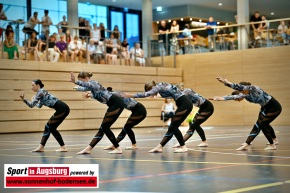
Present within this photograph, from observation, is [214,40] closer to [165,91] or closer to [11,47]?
[11,47]

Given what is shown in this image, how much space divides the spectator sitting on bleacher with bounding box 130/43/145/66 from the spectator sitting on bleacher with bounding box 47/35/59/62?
16.4ft

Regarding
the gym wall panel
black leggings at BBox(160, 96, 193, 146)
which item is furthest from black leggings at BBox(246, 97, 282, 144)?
the gym wall panel

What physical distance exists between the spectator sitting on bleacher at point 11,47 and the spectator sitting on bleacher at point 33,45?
56 centimetres

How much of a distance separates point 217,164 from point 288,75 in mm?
19602

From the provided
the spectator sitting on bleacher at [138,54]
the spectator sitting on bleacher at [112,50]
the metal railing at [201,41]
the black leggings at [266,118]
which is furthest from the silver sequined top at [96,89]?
the spectator sitting on bleacher at [138,54]

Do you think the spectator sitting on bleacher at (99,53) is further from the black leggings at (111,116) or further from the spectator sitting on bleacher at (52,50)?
the black leggings at (111,116)

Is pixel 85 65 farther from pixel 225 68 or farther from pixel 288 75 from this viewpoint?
pixel 288 75

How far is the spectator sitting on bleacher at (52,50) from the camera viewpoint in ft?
81.7

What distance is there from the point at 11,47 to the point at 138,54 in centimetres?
793

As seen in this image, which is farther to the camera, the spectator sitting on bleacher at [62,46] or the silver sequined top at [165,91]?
the spectator sitting on bleacher at [62,46]

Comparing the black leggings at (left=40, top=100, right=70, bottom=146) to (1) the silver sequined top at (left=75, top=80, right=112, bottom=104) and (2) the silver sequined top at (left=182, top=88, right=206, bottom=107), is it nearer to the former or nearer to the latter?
(1) the silver sequined top at (left=75, top=80, right=112, bottom=104)

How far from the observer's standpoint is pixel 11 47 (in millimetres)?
24141

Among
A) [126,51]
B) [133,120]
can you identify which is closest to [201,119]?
[133,120]

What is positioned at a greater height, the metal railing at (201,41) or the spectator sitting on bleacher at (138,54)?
the metal railing at (201,41)
